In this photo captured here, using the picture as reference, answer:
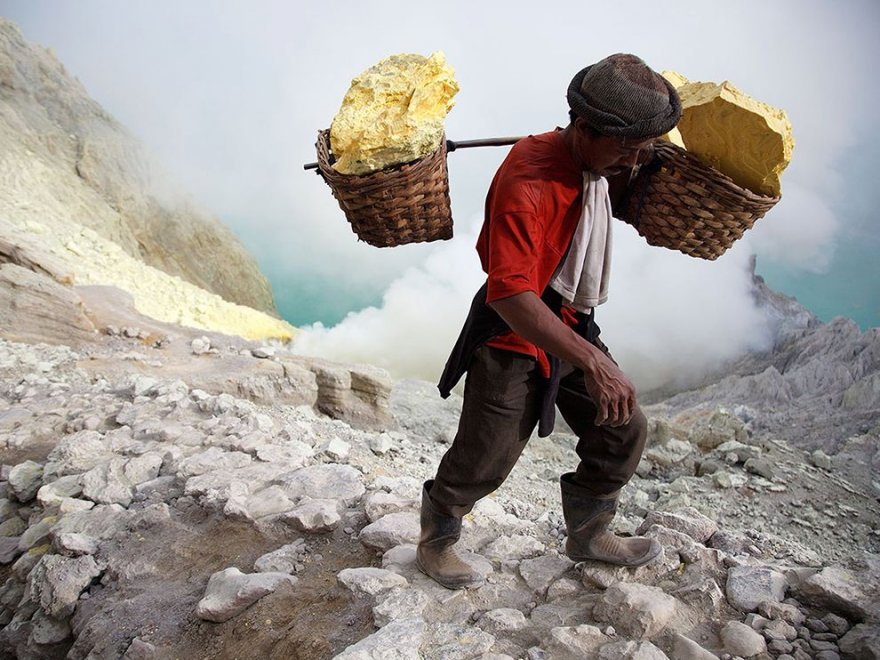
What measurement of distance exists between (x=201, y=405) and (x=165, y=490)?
1.39m

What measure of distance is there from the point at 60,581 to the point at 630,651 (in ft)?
7.96

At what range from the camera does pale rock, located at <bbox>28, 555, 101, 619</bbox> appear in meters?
2.78

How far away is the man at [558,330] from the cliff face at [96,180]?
598 inches

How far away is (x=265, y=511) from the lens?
3.10 m

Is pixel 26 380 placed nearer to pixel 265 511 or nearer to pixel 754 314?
pixel 265 511

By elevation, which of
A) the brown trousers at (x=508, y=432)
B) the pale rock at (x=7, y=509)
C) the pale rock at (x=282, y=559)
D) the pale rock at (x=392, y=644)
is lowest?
the pale rock at (x=7, y=509)

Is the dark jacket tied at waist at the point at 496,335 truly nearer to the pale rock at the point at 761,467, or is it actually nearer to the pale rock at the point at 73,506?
the pale rock at the point at 73,506

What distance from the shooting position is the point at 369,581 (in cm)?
241

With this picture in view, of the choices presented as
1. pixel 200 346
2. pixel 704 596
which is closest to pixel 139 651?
pixel 704 596

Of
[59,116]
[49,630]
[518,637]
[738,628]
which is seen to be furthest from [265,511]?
[59,116]

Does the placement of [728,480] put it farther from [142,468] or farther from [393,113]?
[393,113]

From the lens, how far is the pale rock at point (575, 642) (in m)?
2.02

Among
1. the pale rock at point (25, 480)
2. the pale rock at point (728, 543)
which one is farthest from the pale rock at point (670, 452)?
the pale rock at point (25, 480)

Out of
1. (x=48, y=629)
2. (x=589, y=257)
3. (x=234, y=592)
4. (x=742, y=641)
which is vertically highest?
(x=589, y=257)
